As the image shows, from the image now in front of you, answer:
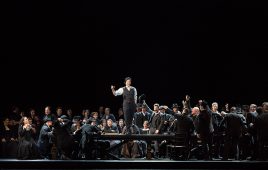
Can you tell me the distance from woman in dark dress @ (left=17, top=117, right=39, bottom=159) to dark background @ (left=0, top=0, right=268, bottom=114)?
6999 millimetres

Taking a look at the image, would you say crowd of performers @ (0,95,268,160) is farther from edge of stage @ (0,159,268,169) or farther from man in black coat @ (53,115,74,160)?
edge of stage @ (0,159,268,169)

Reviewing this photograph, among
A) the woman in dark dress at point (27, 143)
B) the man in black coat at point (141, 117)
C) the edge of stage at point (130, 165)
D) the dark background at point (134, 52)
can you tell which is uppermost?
the dark background at point (134, 52)

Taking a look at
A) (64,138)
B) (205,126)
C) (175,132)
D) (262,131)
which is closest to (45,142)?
(64,138)

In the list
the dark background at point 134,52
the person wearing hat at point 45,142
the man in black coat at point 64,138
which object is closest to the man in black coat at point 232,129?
the man in black coat at point 64,138

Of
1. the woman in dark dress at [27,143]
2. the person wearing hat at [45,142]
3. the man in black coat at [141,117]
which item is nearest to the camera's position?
the woman in dark dress at [27,143]

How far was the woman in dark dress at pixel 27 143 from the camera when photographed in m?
12.2

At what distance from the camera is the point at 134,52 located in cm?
1975

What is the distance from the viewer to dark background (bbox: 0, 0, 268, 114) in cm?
1917

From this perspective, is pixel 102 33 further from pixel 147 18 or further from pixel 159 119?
pixel 159 119

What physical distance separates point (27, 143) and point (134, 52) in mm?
8670

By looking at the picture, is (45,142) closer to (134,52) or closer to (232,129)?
(232,129)

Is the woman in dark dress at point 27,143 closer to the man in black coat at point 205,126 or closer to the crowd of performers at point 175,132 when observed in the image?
the crowd of performers at point 175,132

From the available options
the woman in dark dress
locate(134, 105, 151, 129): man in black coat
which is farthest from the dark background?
the woman in dark dress

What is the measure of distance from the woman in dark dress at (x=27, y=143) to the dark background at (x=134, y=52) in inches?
276
